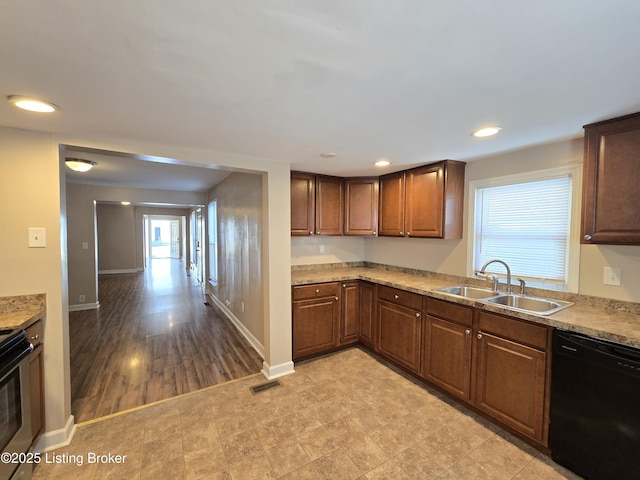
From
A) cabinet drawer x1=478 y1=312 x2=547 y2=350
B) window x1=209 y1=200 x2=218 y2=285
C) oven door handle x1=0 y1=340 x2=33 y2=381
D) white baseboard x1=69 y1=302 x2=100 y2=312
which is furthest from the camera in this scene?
window x1=209 y1=200 x2=218 y2=285

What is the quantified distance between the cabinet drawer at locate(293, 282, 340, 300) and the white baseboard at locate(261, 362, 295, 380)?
704 millimetres

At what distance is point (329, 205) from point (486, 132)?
192 centimetres

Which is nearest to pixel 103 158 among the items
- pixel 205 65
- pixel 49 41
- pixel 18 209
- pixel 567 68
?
pixel 18 209

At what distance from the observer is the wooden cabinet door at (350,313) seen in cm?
334

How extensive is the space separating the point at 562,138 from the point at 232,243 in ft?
13.2

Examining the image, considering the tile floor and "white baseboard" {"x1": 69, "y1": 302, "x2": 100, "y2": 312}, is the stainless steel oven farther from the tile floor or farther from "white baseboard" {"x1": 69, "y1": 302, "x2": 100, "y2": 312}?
"white baseboard" {"x1": 69, "y1": 302, "x2": 100, "y2": 312}

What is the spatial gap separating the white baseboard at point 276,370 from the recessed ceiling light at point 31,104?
8.56 ft

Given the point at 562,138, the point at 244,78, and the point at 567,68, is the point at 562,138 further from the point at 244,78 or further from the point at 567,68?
the point at 244,78

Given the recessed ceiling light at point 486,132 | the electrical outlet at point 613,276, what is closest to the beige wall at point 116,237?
Answer: the recessed ceiling light at point 486,132

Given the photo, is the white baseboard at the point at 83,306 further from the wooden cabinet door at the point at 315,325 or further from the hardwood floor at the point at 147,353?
the wooden cabinet door at the point at 315,325

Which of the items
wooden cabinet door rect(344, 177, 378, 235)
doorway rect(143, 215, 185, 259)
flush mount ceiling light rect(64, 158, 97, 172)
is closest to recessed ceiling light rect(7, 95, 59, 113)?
flush mount ceiling light rect(64, 158, 97, 172)

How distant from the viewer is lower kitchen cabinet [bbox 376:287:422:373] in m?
2.71

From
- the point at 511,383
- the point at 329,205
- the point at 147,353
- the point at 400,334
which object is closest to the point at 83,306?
the point at 147,353

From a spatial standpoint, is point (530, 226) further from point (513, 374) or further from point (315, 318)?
point (315, 318)
